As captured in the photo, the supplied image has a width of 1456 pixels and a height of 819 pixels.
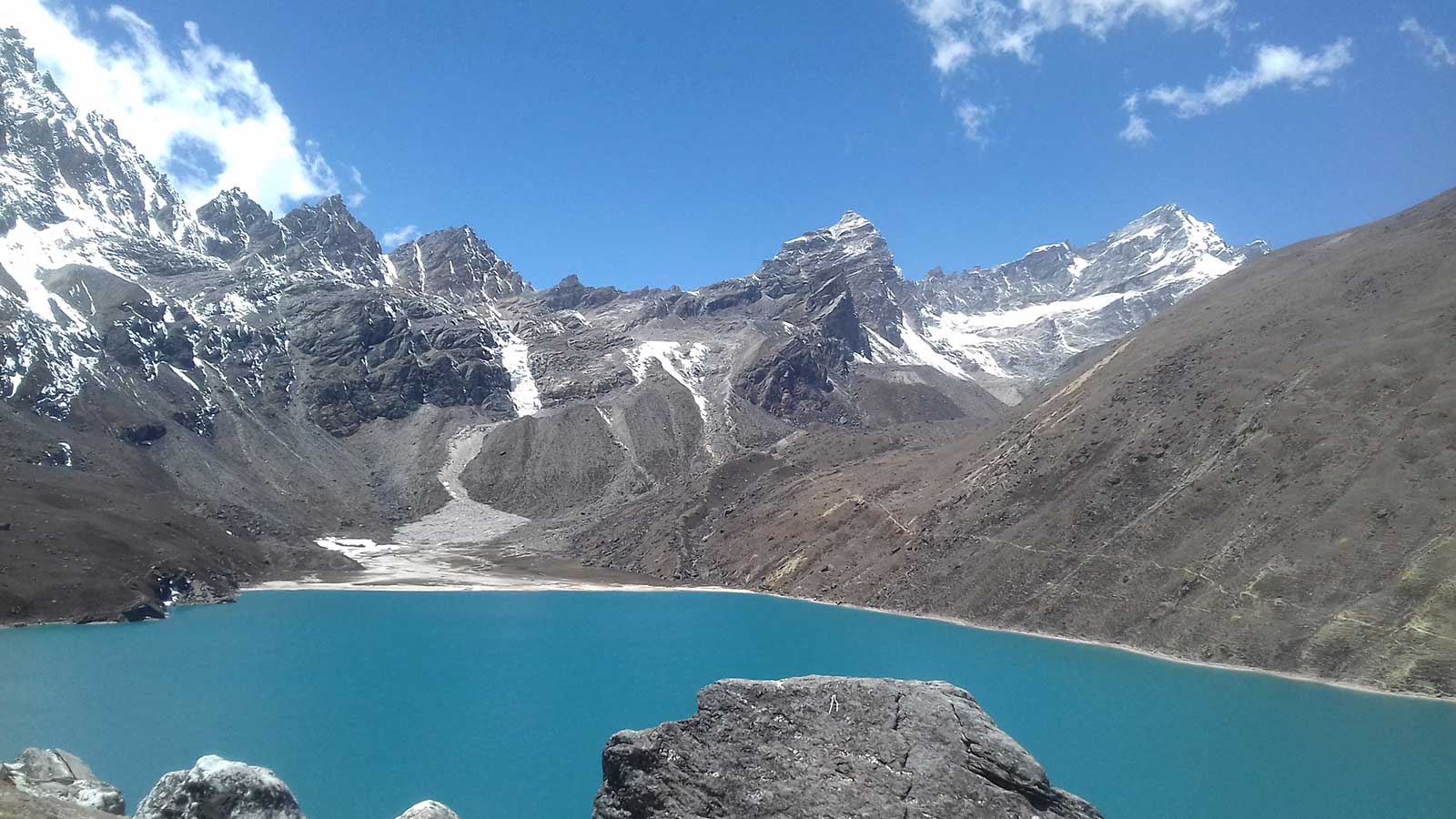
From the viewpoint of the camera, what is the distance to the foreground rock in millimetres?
11320

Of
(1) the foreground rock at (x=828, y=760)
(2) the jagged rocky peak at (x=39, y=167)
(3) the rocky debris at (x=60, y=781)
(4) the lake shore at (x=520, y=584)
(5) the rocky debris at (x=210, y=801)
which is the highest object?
(2) the jagged rocky peak at (x=39, y=167)

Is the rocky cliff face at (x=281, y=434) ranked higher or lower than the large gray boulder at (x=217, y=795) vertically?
higher

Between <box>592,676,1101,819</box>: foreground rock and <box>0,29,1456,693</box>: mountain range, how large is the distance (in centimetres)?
5175

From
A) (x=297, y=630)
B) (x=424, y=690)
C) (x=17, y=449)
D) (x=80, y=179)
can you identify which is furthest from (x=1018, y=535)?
(x=80, y=179)

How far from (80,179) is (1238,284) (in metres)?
243

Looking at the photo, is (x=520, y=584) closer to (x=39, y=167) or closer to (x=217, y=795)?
(x=217, y=795)

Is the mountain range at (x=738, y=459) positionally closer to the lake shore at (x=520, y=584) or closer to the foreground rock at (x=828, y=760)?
the lake shore at (x=520, y=584)

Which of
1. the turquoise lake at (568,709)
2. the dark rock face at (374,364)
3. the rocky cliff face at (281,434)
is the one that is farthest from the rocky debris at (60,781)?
the dark rock face at (374,364)

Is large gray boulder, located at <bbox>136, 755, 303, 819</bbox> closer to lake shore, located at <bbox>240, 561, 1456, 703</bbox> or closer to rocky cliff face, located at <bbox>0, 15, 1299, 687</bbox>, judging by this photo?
lake shore, located at <bbox>240, 561, 1456, 703</bbox>

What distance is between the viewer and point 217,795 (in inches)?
533

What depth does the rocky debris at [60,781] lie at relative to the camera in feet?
56.1

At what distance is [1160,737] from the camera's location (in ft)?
136

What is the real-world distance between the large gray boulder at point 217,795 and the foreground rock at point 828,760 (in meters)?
6.00

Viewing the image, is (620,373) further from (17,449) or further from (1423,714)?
(1423,714)
